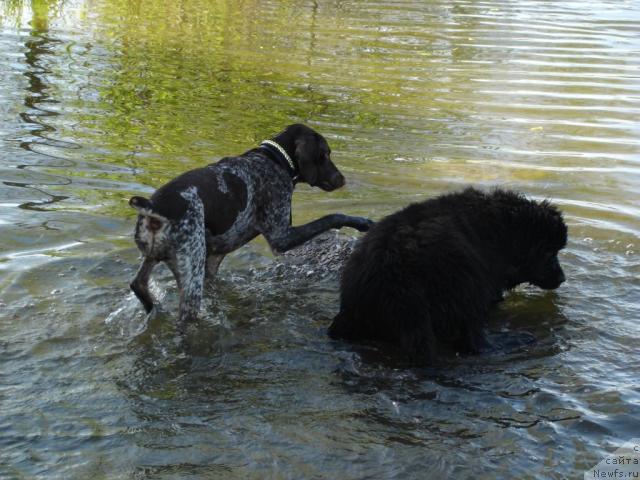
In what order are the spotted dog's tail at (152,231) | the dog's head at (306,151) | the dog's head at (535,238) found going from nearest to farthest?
the spotted dog's tail at (152,231), the dog's head at (535,238), the dog's head at (306,151)

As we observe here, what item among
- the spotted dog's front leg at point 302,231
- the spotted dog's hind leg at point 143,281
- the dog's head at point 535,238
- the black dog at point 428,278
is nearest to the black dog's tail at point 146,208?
the spotted dog's hind leg at point 143,281

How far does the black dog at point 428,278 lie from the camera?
5.34m

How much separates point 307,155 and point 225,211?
105 cm

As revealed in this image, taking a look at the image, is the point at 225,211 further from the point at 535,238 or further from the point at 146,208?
the point at 535,238

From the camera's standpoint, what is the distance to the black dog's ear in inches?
277

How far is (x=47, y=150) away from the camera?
946 cm

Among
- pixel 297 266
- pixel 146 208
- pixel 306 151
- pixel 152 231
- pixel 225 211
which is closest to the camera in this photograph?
pixel 146 208

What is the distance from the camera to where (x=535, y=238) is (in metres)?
6.42

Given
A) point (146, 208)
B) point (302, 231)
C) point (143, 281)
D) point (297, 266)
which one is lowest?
point (297, 266)

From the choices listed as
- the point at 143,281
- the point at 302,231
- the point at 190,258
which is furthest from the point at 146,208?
the point at 302,231

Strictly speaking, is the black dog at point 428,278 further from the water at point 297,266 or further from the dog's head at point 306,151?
the dog's head at point 306,151

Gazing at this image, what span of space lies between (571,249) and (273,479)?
437cm

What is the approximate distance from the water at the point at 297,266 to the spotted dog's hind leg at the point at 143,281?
242mm

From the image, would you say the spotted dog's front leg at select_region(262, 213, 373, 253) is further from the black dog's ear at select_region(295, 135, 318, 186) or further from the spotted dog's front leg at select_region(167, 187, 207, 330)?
the spotted dog's front leg at select_region(167, 187, 207, 330)
